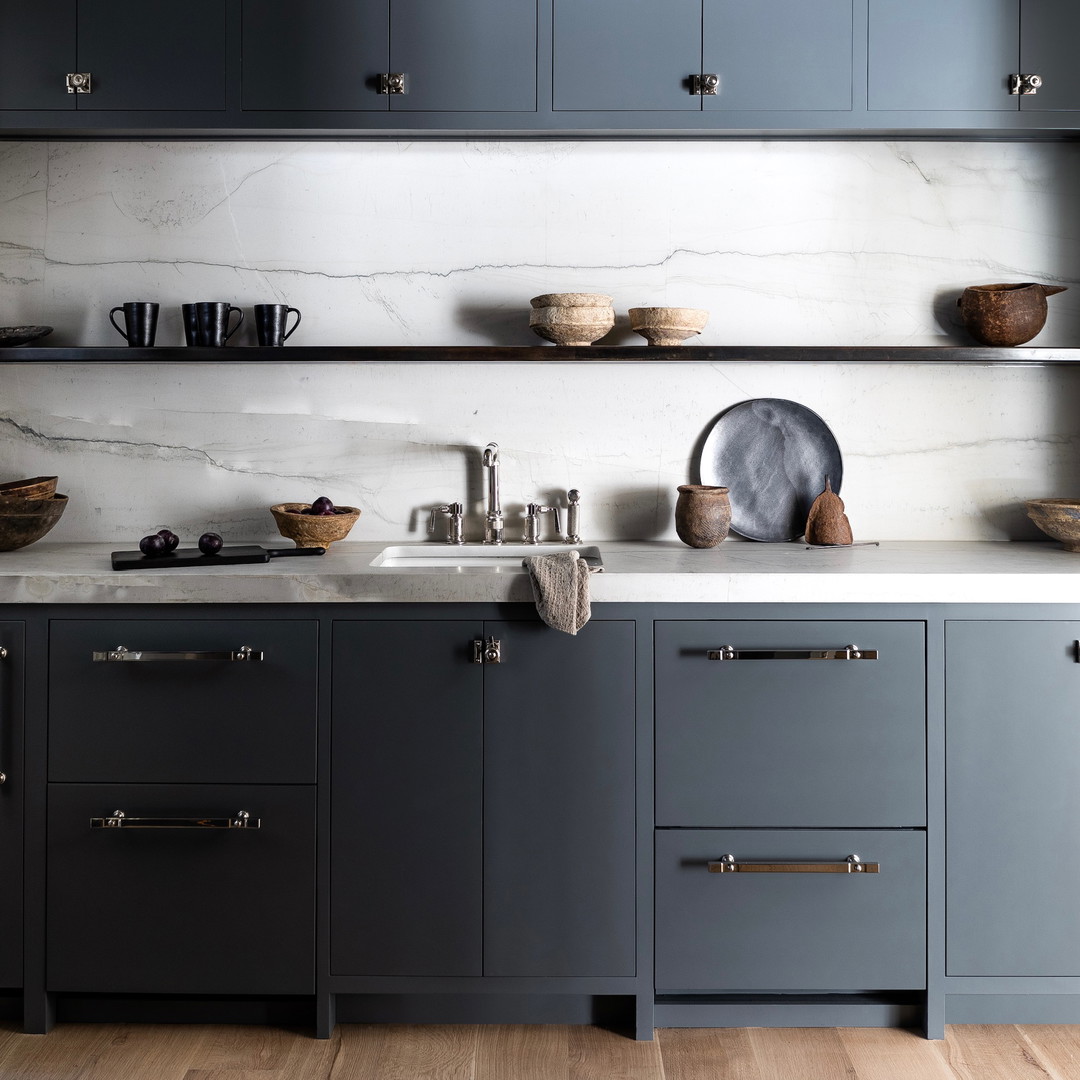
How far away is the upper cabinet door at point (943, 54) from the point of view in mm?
2205

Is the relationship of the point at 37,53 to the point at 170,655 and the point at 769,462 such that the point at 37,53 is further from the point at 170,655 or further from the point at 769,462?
the point at 769,462

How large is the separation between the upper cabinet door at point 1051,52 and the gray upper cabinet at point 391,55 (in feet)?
3.73

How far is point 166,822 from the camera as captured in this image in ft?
6.44

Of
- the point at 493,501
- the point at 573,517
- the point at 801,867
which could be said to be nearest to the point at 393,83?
the point at 493,501

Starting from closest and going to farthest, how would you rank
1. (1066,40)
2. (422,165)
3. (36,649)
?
(36,649), (1066,40), (422,165)

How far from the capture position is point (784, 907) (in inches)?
78.5

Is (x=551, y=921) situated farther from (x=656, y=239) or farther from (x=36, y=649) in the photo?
(x=656, y=239)

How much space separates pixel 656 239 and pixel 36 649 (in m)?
1.77

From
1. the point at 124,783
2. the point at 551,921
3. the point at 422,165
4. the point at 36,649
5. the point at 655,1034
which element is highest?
the point at 422,165

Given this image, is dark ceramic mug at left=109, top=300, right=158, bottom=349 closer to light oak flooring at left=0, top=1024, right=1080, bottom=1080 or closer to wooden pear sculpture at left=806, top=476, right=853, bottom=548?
light oak flooring at left=0, top=1024, right=1080, bottom=1080

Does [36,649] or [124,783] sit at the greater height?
[36,649]

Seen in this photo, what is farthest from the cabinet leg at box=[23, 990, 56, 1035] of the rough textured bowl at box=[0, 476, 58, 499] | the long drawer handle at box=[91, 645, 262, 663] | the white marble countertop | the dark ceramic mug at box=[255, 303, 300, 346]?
the dark ceramic mug at box=[255, 303, 300, 346]

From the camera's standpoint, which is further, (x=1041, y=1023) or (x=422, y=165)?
(x=422, y=165)

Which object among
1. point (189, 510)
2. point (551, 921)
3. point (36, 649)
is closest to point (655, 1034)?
point (551, 921)
